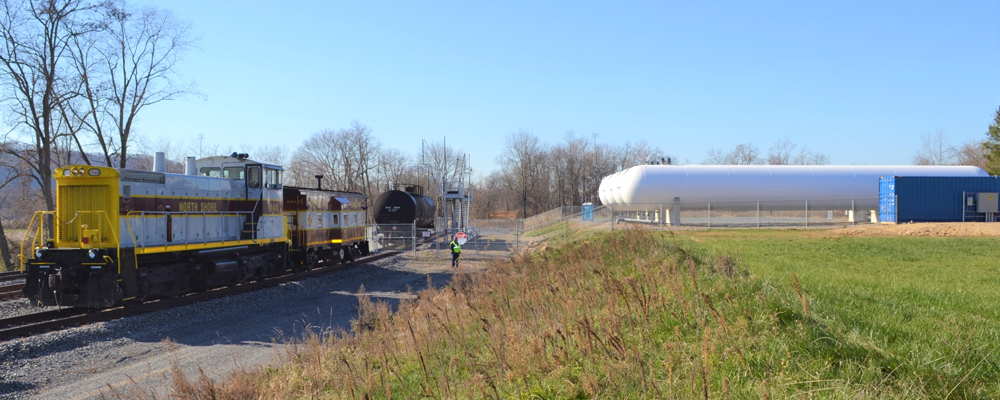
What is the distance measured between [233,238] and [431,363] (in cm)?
1294

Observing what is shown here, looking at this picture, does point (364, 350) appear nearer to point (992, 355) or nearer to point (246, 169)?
point (992, 355)

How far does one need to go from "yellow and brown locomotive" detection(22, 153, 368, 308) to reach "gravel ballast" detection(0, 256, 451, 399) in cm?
118

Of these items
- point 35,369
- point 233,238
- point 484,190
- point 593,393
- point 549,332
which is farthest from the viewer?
point 484,190

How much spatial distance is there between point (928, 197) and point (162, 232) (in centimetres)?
3703

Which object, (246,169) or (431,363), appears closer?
(431,363)

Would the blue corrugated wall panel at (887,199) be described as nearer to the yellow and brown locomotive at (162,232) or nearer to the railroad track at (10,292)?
the yellow and brown locomotive at (162,232)

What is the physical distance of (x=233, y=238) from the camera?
17656mm

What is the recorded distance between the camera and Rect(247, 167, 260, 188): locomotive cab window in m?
18.4

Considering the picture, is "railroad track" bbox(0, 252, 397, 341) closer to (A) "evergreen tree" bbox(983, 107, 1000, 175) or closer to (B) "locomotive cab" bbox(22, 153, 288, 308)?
(B) "locomotive cab" bbox(22, 153, 288, 308)

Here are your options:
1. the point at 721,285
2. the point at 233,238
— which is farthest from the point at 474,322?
the point at 233,238

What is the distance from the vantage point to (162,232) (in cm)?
1498

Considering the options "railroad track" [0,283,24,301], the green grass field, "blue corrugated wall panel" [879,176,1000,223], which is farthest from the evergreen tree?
"railroad track" [0,283,24,301]

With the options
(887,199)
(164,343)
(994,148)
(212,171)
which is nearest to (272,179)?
Result: (212,171)

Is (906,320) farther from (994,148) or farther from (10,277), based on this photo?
(994,148)
